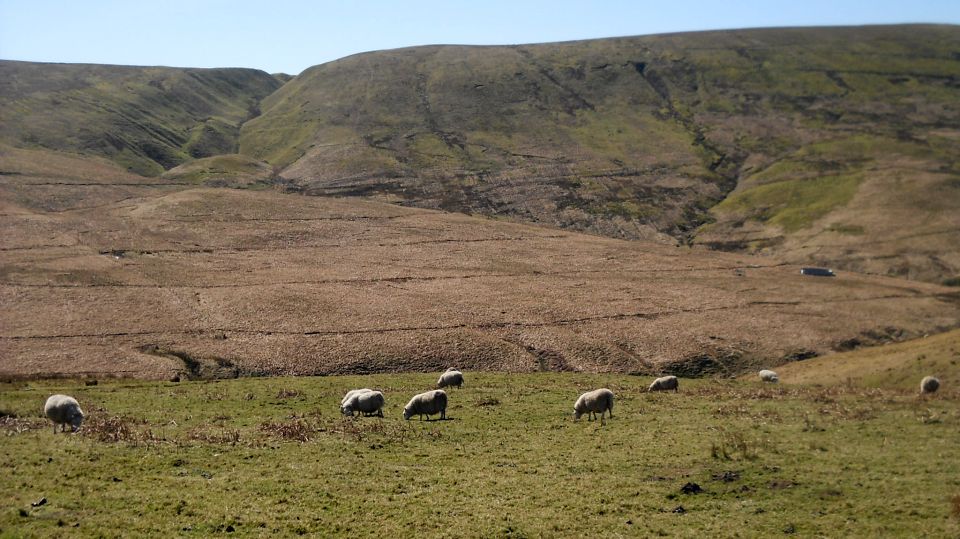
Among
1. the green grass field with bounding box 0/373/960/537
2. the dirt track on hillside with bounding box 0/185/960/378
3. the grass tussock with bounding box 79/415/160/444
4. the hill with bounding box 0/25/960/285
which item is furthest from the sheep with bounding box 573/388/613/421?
the hill with bounding box 0/25/960/285

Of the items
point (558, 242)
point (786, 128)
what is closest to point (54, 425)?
point (558, 242)

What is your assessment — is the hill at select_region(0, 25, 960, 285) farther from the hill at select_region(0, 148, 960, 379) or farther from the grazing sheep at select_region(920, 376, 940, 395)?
the grazing sheep at select_region(920, 376, 940, 395)

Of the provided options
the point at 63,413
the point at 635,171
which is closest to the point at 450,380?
the point at 63,413

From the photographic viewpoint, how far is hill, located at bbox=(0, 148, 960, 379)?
64375 millimetres

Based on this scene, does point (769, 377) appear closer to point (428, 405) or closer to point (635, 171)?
point (428, 405)

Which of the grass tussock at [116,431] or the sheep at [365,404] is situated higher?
the grass tussock at [116,431]

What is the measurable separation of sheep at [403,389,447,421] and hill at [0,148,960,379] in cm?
2371

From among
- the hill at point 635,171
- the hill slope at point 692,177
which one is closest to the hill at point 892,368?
the hill at point 635,171

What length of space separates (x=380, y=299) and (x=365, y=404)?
42.5m

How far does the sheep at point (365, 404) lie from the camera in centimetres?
3850

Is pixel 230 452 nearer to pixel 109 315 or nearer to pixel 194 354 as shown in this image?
pixel 194 354

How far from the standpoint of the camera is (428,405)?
38.3 metres

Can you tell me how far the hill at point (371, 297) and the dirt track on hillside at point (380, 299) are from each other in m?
0.30

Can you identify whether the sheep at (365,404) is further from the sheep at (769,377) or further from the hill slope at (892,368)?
the hill slope at (892,368)
